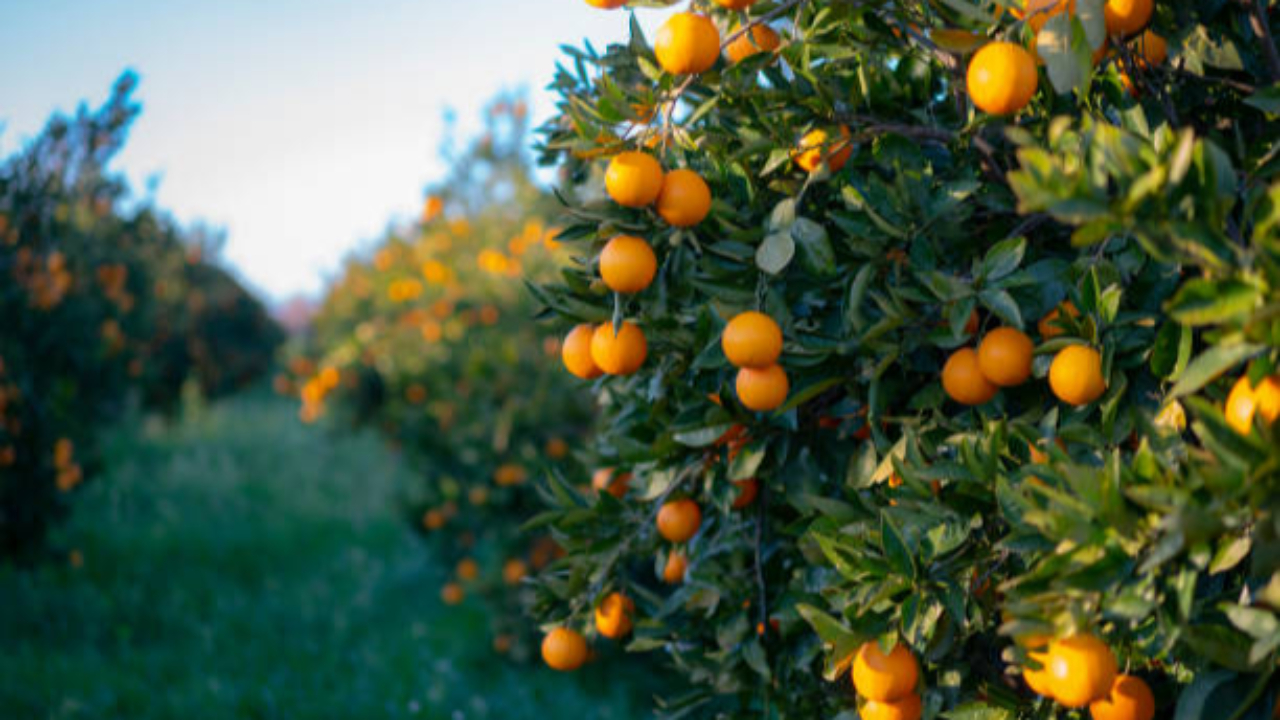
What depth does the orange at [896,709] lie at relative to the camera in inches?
50.7

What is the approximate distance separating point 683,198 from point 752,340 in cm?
23

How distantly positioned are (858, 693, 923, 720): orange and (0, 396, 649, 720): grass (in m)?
2.11

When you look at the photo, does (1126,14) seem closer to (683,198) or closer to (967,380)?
(967,380)

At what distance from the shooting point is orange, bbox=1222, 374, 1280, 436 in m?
0.95

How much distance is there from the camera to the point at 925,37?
1.37 m

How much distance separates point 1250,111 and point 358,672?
362cm

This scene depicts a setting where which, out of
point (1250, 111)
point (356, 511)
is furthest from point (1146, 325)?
point (356, 511)

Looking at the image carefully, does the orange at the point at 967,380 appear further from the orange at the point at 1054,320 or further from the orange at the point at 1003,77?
the orange at the point at 1003,77

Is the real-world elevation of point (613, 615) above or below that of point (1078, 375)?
below

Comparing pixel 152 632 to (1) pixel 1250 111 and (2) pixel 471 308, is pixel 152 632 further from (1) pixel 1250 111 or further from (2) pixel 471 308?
(1) pixel 1250 111

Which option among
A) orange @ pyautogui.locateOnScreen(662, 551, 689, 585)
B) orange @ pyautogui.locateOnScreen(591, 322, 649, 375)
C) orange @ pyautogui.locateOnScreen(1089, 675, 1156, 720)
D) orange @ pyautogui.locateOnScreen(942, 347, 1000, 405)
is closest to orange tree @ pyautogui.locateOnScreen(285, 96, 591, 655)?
orange @ pyautogui.locateOnScreen(662, 551, 689, 585)

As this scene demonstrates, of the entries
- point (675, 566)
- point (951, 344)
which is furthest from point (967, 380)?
point (675, 566)

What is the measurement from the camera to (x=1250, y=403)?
0.98 m

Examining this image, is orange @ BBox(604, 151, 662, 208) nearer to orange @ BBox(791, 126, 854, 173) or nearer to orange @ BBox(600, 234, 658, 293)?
orange @ BBox(600, 234, 658, 293)
